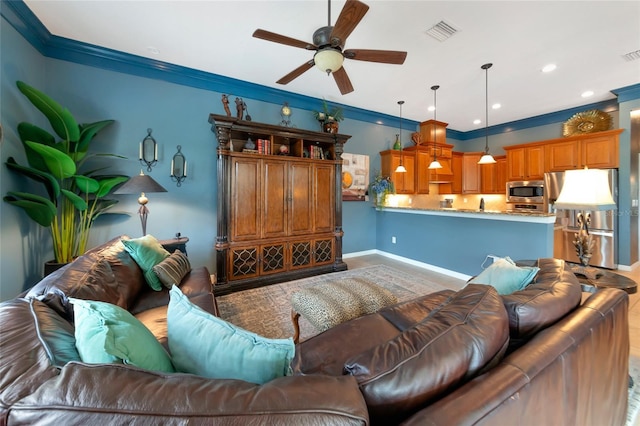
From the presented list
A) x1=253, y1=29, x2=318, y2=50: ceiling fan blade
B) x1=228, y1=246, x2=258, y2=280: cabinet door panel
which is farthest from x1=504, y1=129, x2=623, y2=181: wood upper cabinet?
x1=228, y1=246, x2=258, y2=280: cabinet door panel

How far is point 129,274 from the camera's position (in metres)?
1.85

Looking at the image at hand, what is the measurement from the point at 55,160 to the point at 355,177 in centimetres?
429

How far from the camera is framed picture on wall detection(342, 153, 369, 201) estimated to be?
5.03 metres

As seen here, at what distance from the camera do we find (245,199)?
3.47m

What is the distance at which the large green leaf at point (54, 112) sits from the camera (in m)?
2.21

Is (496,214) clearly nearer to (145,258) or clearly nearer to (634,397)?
(634,397)

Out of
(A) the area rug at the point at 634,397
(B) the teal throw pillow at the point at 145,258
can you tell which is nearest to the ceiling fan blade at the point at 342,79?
(B) the teal throw pillow at the point at 145,258

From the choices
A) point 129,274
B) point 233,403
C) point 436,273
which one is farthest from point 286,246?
point 233,403

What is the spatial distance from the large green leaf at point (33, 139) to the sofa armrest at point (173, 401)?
9.57ft

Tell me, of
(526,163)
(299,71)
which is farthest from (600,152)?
(299,71)

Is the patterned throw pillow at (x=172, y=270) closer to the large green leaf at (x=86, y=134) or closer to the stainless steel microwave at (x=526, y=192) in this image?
the large green leaf at (x=86, y=134)

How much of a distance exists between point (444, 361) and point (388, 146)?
17.6ft

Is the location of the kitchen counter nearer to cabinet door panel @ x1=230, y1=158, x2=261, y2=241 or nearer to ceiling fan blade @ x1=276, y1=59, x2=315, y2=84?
cabinet door panel @ x1=230, y1=158, x2=261, y2=241

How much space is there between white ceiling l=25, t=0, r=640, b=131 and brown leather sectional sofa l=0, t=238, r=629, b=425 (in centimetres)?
250
